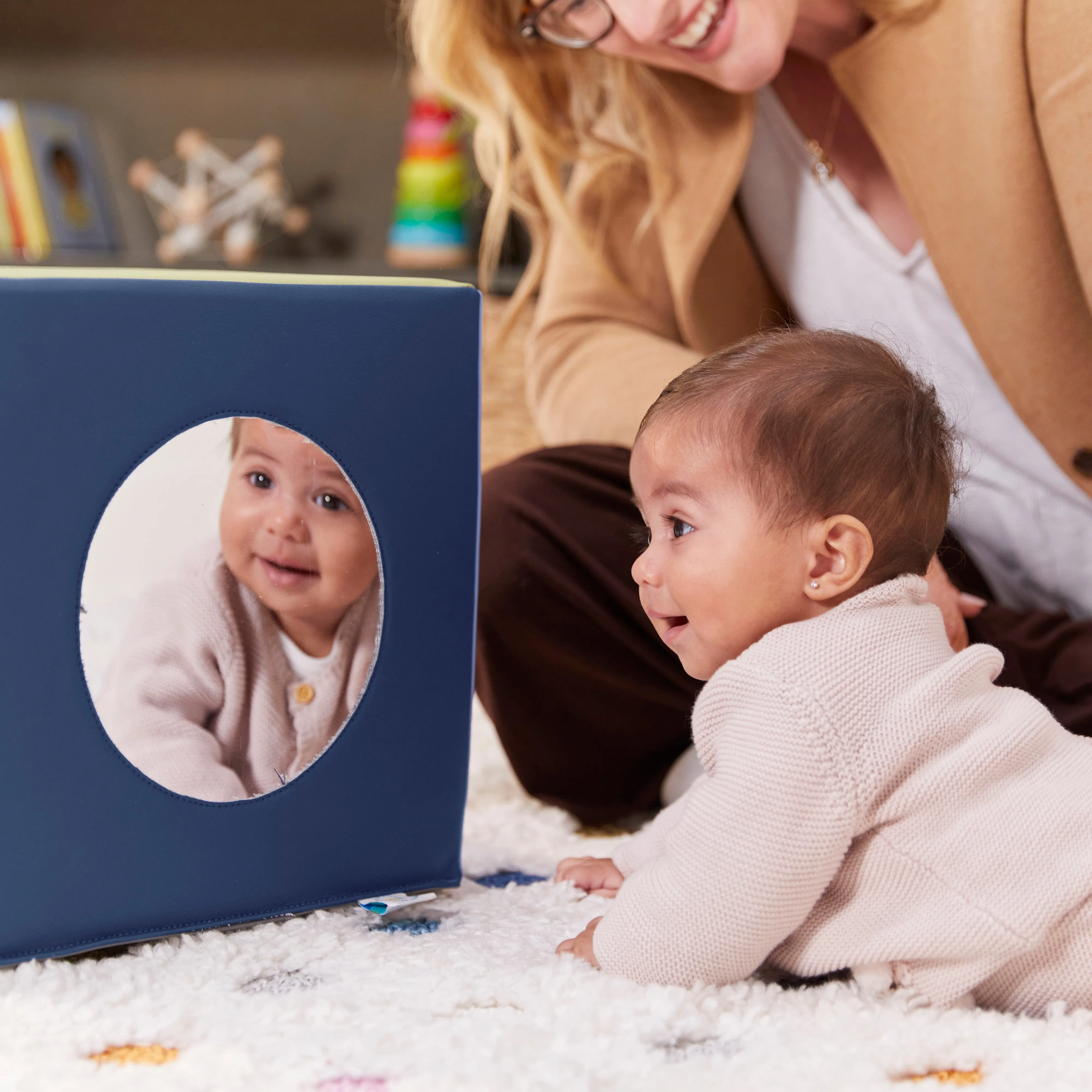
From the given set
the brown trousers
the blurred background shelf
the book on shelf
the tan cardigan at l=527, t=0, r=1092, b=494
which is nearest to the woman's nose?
the tan cardigan at l=527, t=0, r=1092, b=494

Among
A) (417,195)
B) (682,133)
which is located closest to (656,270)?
(682,133)

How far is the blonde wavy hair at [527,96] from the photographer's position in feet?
3.45

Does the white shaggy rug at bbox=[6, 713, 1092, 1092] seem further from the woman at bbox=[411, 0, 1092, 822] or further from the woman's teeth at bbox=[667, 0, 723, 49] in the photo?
the woman's teeth at bbox=[667, 0, 723, 49]

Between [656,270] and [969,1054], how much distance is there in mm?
815

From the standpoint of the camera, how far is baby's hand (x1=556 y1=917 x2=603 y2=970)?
0.59 metres

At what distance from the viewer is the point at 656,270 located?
45.3 inches

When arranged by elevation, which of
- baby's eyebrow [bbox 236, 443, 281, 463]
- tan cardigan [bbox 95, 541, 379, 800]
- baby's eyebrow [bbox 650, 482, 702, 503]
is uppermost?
baby's eyebrow [bbox 236, 443, 281, 463]

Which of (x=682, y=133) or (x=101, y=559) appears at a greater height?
(x=682, y=133)

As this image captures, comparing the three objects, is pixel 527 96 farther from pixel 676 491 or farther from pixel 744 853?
pixel 744 853

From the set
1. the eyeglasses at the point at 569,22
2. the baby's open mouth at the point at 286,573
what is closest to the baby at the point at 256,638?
the baby's open mouth at the point at 286,573

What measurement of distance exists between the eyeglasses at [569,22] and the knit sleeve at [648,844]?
1.93 feet

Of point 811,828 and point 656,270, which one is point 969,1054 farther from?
point 656,270

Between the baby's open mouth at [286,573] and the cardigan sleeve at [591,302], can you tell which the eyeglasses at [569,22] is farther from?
the baby's open mouth at [286,573]

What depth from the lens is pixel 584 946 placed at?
0.60 metres
